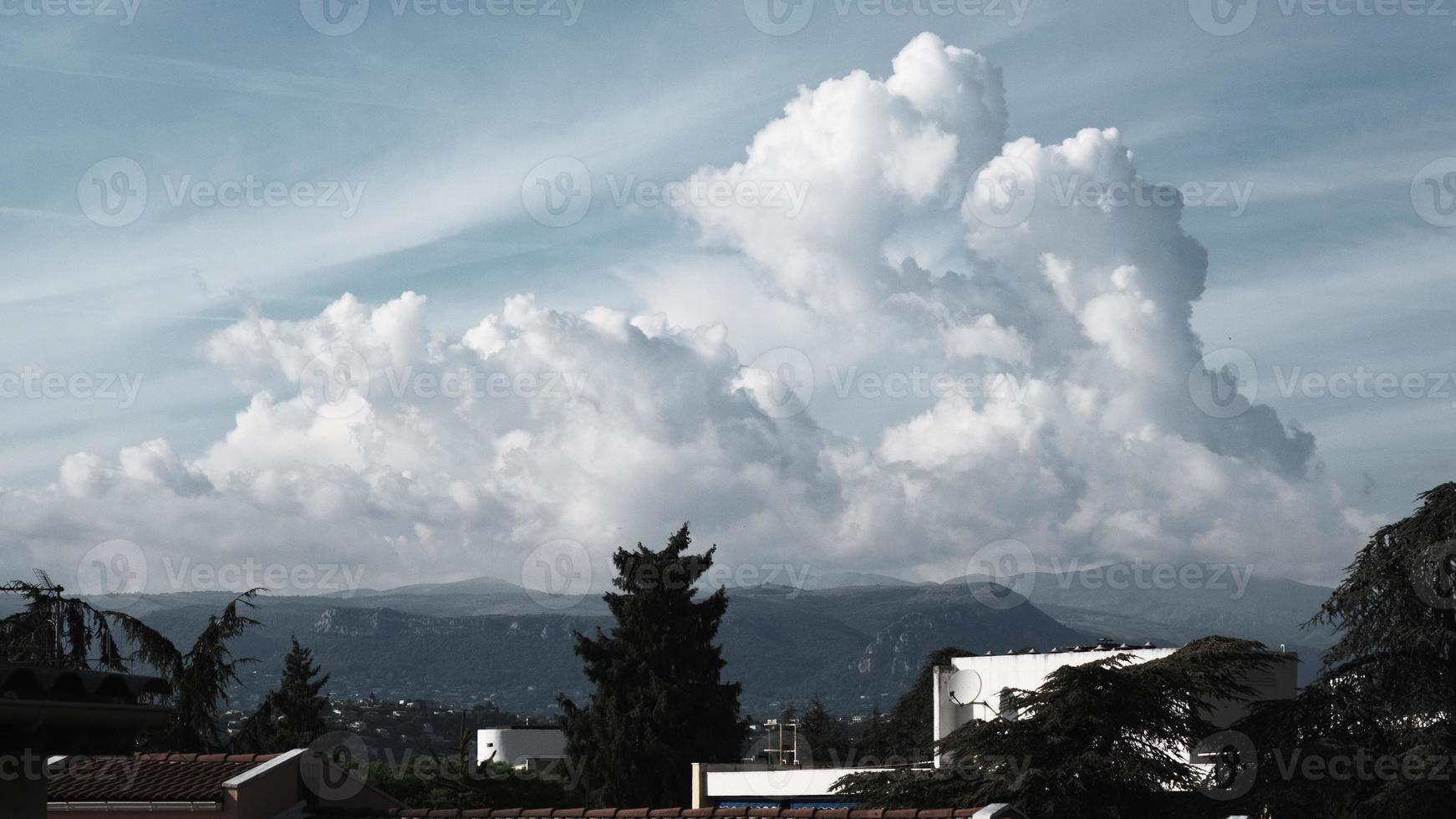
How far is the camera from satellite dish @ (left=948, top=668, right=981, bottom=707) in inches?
2224

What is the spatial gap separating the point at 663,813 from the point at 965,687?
37690 mm

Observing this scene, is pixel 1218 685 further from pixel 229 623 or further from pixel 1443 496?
pixel 229 623

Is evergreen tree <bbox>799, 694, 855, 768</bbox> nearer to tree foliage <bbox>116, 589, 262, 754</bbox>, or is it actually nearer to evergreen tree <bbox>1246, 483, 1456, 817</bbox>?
tree foliage <bbox>116, 589, 262, 754</bbox>

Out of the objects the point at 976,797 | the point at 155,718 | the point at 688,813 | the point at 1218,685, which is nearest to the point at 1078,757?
the point at 976,797

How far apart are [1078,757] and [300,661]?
198 feet

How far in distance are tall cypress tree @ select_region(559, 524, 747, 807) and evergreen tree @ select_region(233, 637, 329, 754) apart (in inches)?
639

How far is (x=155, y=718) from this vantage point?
33.2ft

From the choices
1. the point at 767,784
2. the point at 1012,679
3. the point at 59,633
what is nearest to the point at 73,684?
the point at 59,633

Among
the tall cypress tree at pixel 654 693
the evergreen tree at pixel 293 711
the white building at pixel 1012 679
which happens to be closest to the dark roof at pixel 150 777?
the white building at pixel 1012 679

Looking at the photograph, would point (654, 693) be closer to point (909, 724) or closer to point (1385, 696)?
point (1385, 696)

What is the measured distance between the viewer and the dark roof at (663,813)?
Result: 20328 mm

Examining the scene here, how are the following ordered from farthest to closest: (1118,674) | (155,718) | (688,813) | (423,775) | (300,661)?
(300,661) < (423,775) < (1118,674) < (688,813) < (155,718)

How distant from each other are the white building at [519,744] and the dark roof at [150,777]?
57.4m

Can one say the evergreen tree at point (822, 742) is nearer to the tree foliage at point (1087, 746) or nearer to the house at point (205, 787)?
the tree foliage at point (1087, 746)
